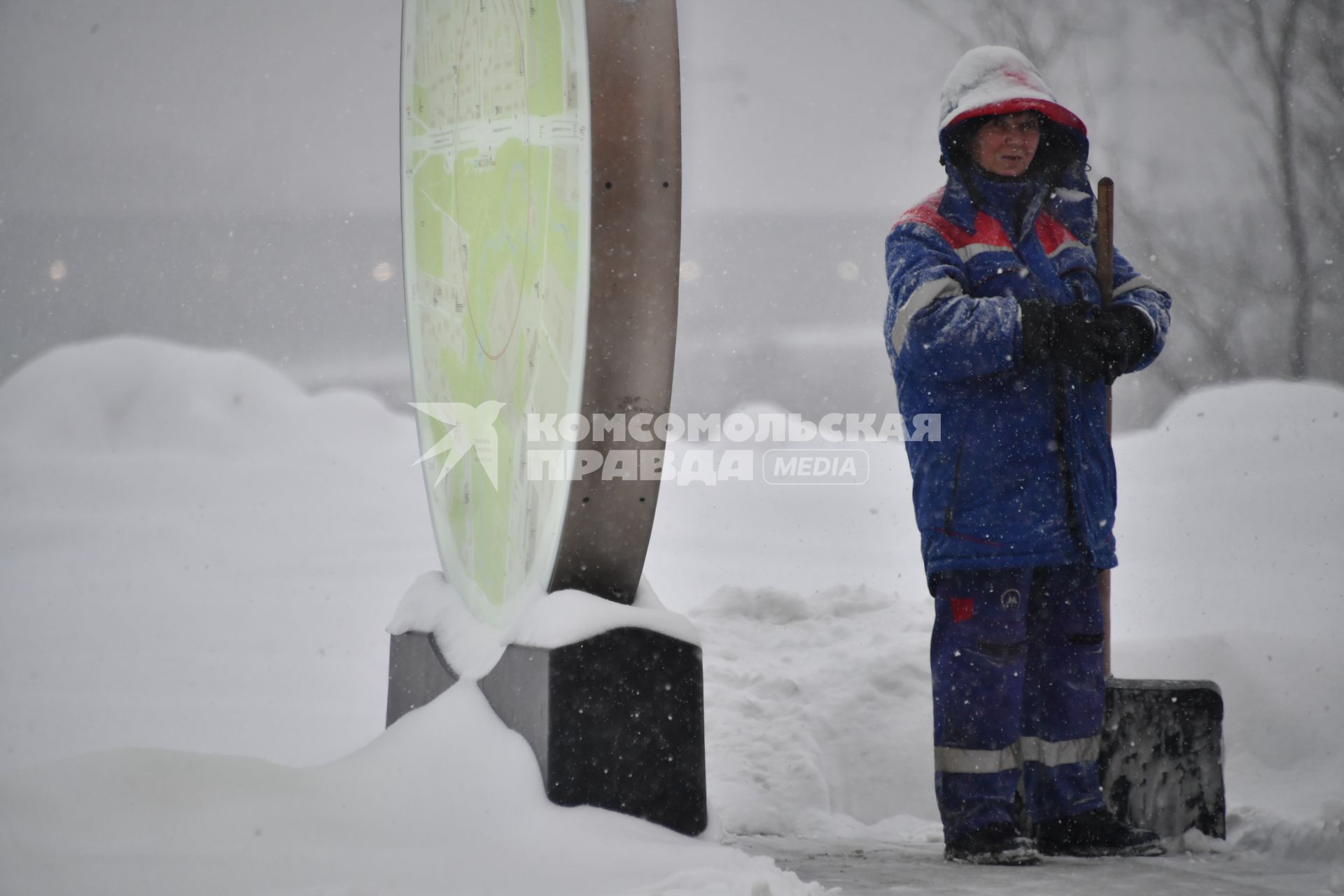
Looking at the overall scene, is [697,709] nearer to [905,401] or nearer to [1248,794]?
[905,401]

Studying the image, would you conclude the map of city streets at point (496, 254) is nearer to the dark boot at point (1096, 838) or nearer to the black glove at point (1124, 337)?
the black glove at point (1124, 337)

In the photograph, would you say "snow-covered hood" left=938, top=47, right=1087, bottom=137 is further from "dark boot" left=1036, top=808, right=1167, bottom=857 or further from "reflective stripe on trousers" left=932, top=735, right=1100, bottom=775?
"dark boot" left=1036, top=808, right=1167, bottom=857

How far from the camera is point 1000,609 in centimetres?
223

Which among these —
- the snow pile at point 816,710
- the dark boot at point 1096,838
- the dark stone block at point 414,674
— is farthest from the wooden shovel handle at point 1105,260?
the dark stone block at point 414,674

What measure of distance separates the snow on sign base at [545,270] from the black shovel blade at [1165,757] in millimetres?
1033

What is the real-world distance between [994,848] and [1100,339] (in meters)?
0.92

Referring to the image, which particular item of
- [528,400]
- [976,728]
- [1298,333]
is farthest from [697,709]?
[1298,333]

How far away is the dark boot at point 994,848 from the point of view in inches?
85.3

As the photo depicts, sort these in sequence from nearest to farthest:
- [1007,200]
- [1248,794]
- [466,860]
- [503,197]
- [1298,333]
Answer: [466,860] → [1007,200] → [503,197] → [1248,794] → [1298,333]

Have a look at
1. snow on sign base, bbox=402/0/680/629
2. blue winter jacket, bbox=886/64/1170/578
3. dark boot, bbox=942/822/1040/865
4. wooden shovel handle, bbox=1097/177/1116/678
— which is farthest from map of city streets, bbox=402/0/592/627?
wooden shovel handle, bbox=1097/177/1116/678

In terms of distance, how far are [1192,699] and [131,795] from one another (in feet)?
6.45

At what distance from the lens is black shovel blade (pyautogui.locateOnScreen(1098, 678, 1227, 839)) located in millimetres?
2449

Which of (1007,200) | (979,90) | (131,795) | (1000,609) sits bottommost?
(131,795)

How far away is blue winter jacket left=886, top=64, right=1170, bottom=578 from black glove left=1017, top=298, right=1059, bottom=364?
0.02m
